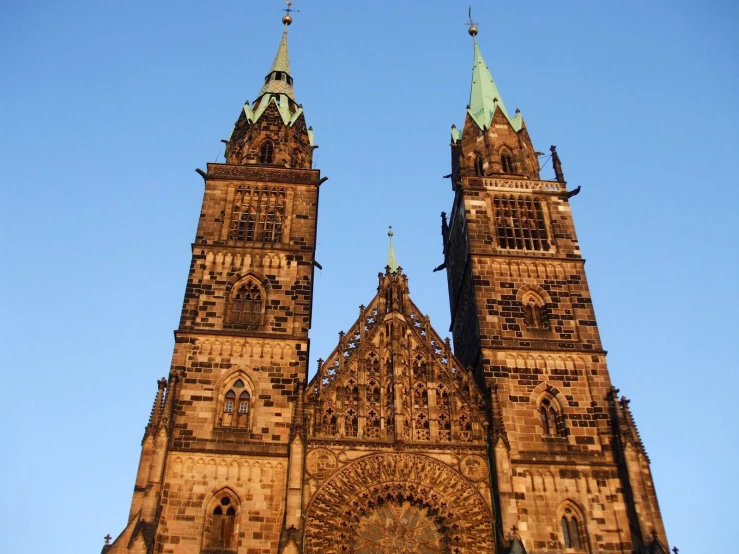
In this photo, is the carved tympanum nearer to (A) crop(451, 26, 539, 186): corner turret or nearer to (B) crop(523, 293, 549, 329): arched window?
(B) crop(523, 293, 549, 329): arched window

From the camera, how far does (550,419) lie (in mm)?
Answer: 23297

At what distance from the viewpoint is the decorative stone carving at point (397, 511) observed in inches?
799

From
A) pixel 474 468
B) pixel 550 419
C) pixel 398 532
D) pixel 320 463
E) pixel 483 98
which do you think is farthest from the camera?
pixel 483 98

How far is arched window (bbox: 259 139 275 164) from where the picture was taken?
98.1ft

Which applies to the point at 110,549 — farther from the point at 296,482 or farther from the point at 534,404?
the point at 534,404

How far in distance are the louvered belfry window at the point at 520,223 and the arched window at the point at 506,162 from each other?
6.41 ft

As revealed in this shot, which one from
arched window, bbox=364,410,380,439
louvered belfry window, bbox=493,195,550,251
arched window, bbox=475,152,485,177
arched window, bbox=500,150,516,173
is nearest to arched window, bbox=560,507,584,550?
arched window, bbox=364,410,380,439

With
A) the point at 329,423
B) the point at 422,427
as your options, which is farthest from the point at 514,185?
the point at 329,423

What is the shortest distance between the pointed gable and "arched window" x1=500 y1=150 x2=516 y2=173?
26.6ft

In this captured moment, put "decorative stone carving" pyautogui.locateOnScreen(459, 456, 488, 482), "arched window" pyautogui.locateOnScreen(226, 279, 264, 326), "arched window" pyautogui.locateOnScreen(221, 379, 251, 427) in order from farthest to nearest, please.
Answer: "arched window" pyautogui.locateOnScreen(226, 279, 264, 326) → "arched window" pyautogui.locateOnScreen(221, 379, 251, 427) → "decorative stone carving" pyautogui.locateOnScreen(459, 456, 488, 482)

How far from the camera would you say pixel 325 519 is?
20391 millimetres

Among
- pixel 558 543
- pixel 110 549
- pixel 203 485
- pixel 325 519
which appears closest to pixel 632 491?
pixel 558 543

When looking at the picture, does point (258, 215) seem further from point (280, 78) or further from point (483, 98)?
point (483, 98)

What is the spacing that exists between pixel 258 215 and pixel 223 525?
10753mm
